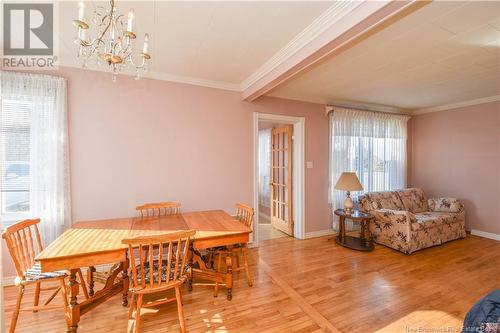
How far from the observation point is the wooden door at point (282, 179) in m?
4.28

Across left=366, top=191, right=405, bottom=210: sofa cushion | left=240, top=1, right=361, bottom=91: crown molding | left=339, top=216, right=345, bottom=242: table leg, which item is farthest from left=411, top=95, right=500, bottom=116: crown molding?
left=240, top=1, right=361, bottom=91: crown molding

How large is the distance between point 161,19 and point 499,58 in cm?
365

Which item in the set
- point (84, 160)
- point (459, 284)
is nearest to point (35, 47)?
point (84, 160)

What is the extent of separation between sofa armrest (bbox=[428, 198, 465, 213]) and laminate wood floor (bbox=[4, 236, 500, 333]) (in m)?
0.99

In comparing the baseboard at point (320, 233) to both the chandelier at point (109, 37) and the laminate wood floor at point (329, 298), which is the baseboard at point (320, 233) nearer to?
the laminate wood floor at point (329, 298)

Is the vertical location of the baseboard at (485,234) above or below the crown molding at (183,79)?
below

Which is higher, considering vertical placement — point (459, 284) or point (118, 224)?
point (118, 224)

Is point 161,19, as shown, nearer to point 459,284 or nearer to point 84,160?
point 84,160

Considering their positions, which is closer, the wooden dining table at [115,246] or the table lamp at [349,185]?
the wooden dining table at [115,246]

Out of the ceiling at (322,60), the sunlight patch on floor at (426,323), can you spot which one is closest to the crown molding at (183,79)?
the ceiling at (322,60)

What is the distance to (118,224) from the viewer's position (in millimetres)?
2439

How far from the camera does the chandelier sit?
148 centimetres

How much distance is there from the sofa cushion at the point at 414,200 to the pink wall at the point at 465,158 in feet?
1.85

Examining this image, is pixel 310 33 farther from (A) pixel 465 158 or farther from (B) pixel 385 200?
(A) pixel 465 158
